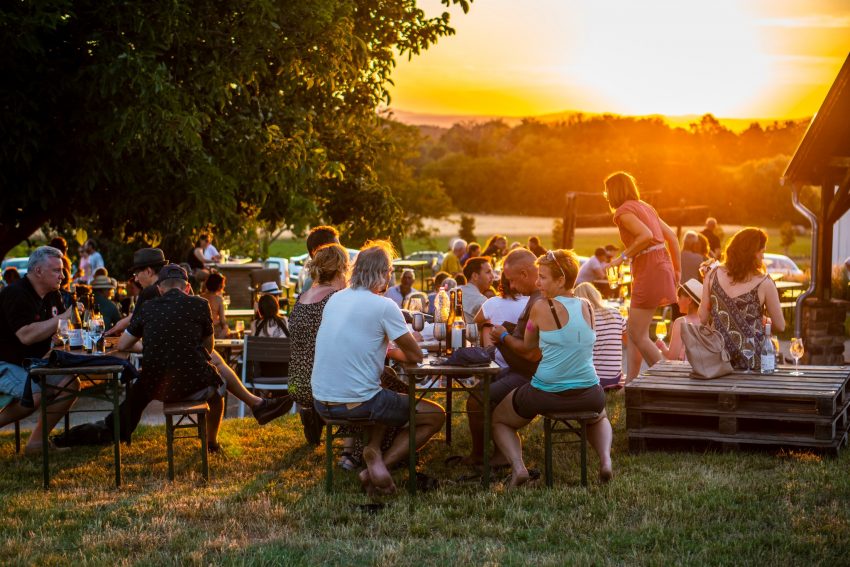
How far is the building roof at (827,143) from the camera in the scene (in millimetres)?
11375

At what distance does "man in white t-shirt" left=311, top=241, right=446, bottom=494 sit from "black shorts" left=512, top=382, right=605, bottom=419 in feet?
2.53

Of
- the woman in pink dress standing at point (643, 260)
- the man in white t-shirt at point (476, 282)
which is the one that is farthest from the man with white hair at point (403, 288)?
the woman in pink dress standing at point (643, 260)

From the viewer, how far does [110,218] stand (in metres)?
13.8

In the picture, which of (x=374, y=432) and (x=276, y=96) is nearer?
(x=374, y=432)

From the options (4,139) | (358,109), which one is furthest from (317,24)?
(358,109)

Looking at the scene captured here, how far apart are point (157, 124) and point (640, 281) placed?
4965 mm

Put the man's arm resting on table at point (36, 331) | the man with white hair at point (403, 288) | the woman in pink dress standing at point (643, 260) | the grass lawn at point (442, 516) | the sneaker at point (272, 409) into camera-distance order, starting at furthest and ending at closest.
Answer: the man with white hair at point (403, 288) < the woman in pink dress standing at point (643, 260) < the sneaker at point (272, 409) < the man's arm resting on table at point (36, 331) < the grass lawn at point (442, 516)

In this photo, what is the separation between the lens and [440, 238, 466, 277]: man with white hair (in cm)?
1920

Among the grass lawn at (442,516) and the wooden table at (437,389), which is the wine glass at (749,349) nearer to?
the grass lawn at (442,516)

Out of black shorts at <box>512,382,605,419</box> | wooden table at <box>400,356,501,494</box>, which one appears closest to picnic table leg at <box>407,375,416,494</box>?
wooden table at <box>400,356,501,494</box>

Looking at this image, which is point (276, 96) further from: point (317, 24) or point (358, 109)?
point (358, 109)

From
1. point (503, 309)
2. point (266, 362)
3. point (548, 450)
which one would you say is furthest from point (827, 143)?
point (548, 450)

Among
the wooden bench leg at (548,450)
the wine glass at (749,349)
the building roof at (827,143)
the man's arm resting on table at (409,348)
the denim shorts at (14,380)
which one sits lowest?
the wooden bench leg at (548,450)

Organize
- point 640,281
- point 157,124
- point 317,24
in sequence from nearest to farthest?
1. point 640,281
2. point 157,124
3. point 317,24
